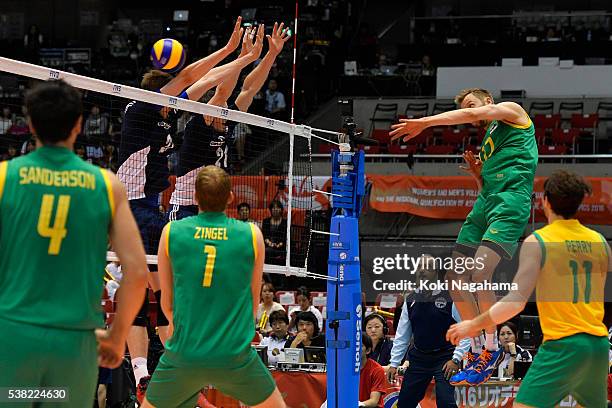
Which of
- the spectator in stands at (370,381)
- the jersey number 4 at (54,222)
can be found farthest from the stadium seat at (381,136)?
the jersey number 4 at (54,222)

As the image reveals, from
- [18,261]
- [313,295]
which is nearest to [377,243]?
[313,295]

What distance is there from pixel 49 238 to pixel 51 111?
0.59m

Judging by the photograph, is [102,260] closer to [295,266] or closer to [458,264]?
[458,264]

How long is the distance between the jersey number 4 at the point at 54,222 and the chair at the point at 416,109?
61.4ft

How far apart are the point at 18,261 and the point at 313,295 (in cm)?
1146

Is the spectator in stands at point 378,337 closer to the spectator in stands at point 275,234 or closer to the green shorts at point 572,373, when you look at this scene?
the spectator in stands at point 275,234

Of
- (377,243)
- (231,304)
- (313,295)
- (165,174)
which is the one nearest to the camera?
(231,304)

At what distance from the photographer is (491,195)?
8.28 meters

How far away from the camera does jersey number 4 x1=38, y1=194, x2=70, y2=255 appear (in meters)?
4.41

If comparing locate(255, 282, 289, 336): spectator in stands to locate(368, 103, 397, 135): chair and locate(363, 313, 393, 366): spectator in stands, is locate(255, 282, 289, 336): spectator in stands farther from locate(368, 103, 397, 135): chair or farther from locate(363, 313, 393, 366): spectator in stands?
locate(368, 103, 397, 135): chair

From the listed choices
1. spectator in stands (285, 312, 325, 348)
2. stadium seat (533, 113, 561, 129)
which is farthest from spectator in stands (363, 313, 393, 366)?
stadium seat (533, 113, 561, 129)

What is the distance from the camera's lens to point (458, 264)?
843 centimetres

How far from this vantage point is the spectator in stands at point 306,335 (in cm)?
1211

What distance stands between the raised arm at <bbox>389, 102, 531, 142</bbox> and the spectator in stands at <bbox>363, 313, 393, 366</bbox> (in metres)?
4.24
